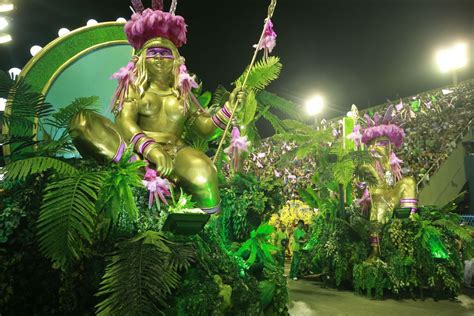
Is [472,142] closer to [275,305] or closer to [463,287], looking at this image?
[463,287]

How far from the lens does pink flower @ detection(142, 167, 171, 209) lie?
9.70 feet

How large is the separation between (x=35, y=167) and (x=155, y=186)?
33.0 inches

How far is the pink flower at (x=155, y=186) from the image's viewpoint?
116 inches

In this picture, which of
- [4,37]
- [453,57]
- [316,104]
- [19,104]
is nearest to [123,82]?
A: [19,104]

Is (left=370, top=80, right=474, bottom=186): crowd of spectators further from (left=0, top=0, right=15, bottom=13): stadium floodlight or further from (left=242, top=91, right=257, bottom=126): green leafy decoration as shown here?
(left=0, top=0, right=15, bottom=13): stadium floodlight

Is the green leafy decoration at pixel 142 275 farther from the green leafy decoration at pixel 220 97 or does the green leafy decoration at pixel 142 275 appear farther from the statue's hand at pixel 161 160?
the green leafy decoration at pixel 220 97

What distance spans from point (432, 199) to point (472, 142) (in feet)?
6.31

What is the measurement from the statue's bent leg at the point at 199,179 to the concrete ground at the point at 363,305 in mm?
1519

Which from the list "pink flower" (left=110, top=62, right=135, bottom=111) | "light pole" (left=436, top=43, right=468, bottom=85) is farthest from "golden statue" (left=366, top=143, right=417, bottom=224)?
"light pole" (left=436, top=43, right=468, bottom=85)

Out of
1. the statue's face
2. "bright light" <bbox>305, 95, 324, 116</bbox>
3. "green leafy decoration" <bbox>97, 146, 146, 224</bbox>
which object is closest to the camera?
"green leafy decoration" <bbox>97, 146, 146, 224</bbox>

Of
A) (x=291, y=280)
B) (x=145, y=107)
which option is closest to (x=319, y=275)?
(x=291, y=280)

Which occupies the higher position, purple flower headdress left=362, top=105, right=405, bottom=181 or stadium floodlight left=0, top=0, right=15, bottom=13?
stadium floodlight left=0, top=0, right=15, bottom=13

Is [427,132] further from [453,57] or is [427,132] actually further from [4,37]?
[4,37]

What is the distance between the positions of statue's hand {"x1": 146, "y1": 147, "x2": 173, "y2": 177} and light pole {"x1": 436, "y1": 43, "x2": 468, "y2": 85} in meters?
10.7
